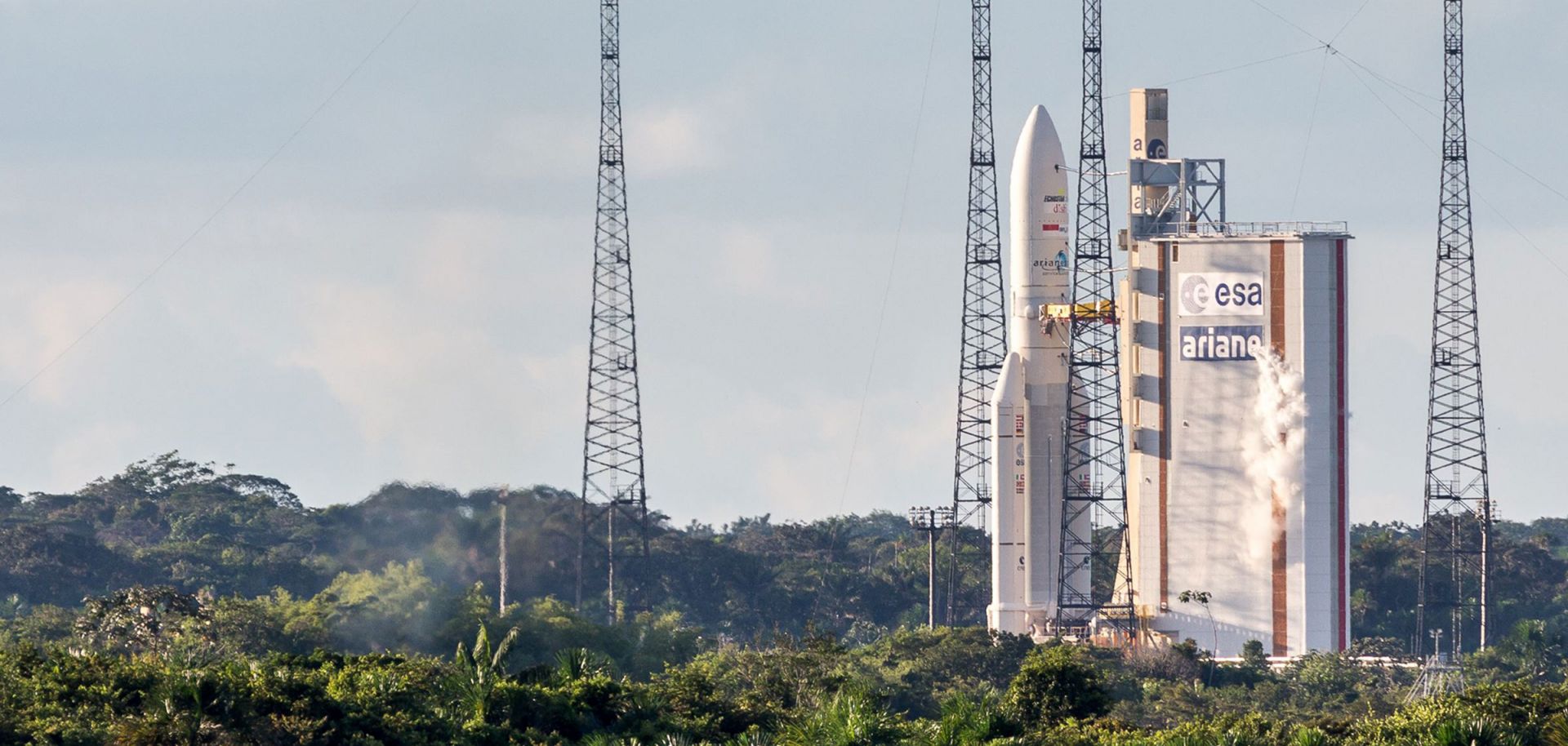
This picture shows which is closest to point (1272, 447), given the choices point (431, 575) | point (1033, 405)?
point (1033, 405)

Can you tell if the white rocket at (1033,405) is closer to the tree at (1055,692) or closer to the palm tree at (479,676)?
the tree at (1055,692)

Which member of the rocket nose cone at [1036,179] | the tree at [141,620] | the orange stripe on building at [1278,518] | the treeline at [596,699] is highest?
the rocket nose cone at [1036,179]

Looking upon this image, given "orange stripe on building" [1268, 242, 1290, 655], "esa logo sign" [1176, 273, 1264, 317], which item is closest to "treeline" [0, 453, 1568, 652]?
"orange stripe on building" [1268, 242, 1290, 655]

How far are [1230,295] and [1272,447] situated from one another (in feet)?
25.1

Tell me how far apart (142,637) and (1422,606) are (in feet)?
268

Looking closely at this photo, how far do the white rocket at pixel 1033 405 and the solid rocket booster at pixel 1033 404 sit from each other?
0.13 feet

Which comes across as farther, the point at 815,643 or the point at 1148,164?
the point at 1148,164

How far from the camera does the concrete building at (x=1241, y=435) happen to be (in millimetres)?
148000

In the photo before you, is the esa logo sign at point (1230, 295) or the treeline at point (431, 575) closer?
the treeline at point (431, 575)

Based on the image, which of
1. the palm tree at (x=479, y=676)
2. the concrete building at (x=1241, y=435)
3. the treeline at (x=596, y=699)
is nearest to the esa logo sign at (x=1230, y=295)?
the concrete building at (x=1241, y=435)

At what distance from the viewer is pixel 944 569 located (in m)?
193

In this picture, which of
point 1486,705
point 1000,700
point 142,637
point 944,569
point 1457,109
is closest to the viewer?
point 1486,705

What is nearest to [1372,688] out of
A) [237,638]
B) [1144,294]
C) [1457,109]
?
[1144,294]

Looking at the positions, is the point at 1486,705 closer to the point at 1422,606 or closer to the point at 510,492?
the point at 510,492
